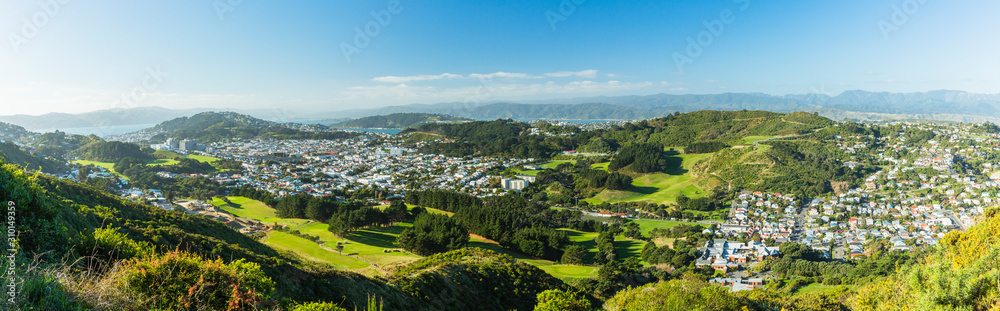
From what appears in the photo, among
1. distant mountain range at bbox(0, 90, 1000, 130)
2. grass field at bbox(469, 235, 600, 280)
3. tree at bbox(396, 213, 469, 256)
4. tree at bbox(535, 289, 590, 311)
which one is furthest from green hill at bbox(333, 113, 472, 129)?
tree at bbox(535, 289, 590, 311)

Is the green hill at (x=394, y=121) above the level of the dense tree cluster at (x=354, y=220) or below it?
above

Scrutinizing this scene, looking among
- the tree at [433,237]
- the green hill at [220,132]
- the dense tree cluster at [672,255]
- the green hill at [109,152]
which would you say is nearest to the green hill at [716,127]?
the dense tree cluster at [672,255]

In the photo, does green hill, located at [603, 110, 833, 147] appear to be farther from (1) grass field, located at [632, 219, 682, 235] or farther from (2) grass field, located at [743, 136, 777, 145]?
(1) grass field, located at [632, 219, 682, 235]

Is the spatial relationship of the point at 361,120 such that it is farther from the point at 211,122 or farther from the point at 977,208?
the point at 977,208

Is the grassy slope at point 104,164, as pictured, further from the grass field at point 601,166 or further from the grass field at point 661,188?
the grass field at point 601,166

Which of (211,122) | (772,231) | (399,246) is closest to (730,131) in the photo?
(772,231)
